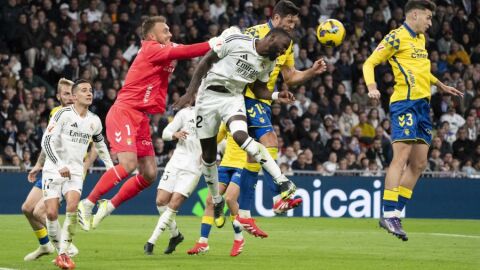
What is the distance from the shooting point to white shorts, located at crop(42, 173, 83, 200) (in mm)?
12117

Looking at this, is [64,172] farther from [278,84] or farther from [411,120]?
[278,84]

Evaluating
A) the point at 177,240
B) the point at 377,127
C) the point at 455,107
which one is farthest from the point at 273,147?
the point at 455,107

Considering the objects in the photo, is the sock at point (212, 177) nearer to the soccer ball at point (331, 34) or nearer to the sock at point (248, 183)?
the sock at point (248, 183)

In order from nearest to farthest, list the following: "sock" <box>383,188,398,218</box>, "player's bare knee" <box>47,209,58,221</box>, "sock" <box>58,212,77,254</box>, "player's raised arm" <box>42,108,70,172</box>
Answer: "sock" <box>58,212,77,254</box>, "player's raised arm" <box>42,108,70,172</box>, "player's bare knee" <box>47,209,58,221</box>, "sock" <box>383,188,398,218</box>

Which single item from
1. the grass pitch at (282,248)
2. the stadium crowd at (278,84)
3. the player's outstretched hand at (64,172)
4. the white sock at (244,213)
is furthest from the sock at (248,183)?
the stadium crowd at (278,84)

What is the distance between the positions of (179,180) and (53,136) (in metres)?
3.06

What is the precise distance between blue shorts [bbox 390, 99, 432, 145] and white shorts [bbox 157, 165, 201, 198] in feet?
9.43

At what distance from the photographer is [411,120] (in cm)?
1440

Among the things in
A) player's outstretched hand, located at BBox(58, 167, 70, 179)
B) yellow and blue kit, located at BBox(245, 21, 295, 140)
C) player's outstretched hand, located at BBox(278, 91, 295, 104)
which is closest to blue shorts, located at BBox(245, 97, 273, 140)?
yellow and blue kit, located at BBox(245, 21, 295, 140)

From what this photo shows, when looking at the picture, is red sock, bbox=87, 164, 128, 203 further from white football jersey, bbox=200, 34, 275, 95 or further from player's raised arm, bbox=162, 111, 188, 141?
white football jersey, bbox=200, 34, 275, 95

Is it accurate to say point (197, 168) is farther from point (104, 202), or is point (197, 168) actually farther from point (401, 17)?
point (401, 17)

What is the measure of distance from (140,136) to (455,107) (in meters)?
16.1

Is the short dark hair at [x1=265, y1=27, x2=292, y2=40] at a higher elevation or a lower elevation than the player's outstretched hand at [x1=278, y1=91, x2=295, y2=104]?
higher

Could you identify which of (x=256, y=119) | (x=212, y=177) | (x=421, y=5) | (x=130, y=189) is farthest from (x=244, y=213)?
(x=421, y=5)
